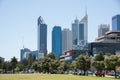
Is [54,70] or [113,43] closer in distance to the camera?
[54,70]

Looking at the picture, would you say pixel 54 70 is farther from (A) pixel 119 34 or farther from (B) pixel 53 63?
(A) pixel 119 34

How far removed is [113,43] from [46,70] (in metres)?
49.5

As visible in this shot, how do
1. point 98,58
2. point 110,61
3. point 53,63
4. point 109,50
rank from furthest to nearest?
point 109,50, point 53,63, point 98,58, point 110,61

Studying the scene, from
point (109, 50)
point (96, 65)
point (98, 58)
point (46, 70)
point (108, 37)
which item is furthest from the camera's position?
point (108, 37)

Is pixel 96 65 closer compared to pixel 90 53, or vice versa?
pixel 96 65

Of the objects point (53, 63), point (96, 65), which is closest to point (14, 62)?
point (53, 63)

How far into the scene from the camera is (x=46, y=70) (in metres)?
149

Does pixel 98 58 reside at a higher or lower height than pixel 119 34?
lower

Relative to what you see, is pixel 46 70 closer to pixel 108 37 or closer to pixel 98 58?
pixel 98 58

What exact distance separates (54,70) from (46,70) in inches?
224

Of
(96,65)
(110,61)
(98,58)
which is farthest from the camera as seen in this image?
(98,58)

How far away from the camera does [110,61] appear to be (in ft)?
259

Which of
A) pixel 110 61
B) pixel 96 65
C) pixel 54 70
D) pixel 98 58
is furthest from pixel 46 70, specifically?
pixel 110 61

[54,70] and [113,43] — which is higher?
[113,43]
